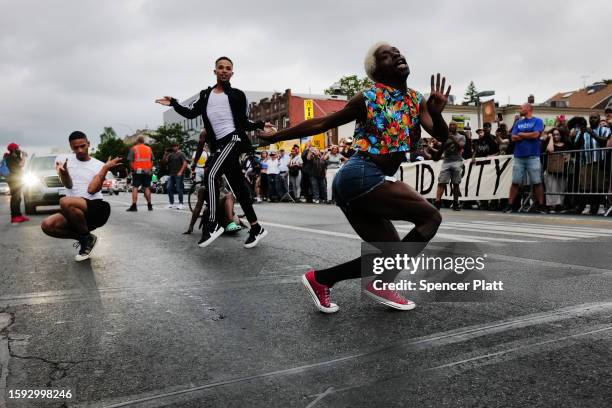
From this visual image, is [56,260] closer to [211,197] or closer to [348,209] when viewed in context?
[211,197]

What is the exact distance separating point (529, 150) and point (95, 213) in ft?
28.4

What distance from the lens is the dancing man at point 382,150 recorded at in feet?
10.6

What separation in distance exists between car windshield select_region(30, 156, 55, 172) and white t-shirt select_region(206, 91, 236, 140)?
11958mm

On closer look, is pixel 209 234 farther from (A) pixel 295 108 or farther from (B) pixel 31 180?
(A) pixel 295 108

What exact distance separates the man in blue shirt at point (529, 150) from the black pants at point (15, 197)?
428 inches

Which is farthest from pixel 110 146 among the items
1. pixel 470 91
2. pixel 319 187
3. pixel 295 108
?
pixel 319 187

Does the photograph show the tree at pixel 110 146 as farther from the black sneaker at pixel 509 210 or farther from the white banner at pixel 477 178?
the black sneaker at pixel 509 210

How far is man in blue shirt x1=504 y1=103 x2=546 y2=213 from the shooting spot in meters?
11.1

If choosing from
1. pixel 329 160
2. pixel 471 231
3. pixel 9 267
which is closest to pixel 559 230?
pixel 471 231

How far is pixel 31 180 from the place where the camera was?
1565 cm

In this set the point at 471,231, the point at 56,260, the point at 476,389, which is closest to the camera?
the point at 476,389

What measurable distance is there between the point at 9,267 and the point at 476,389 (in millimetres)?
5058

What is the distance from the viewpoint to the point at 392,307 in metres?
3.46

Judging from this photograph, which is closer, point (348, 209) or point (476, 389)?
point (476, 389)
